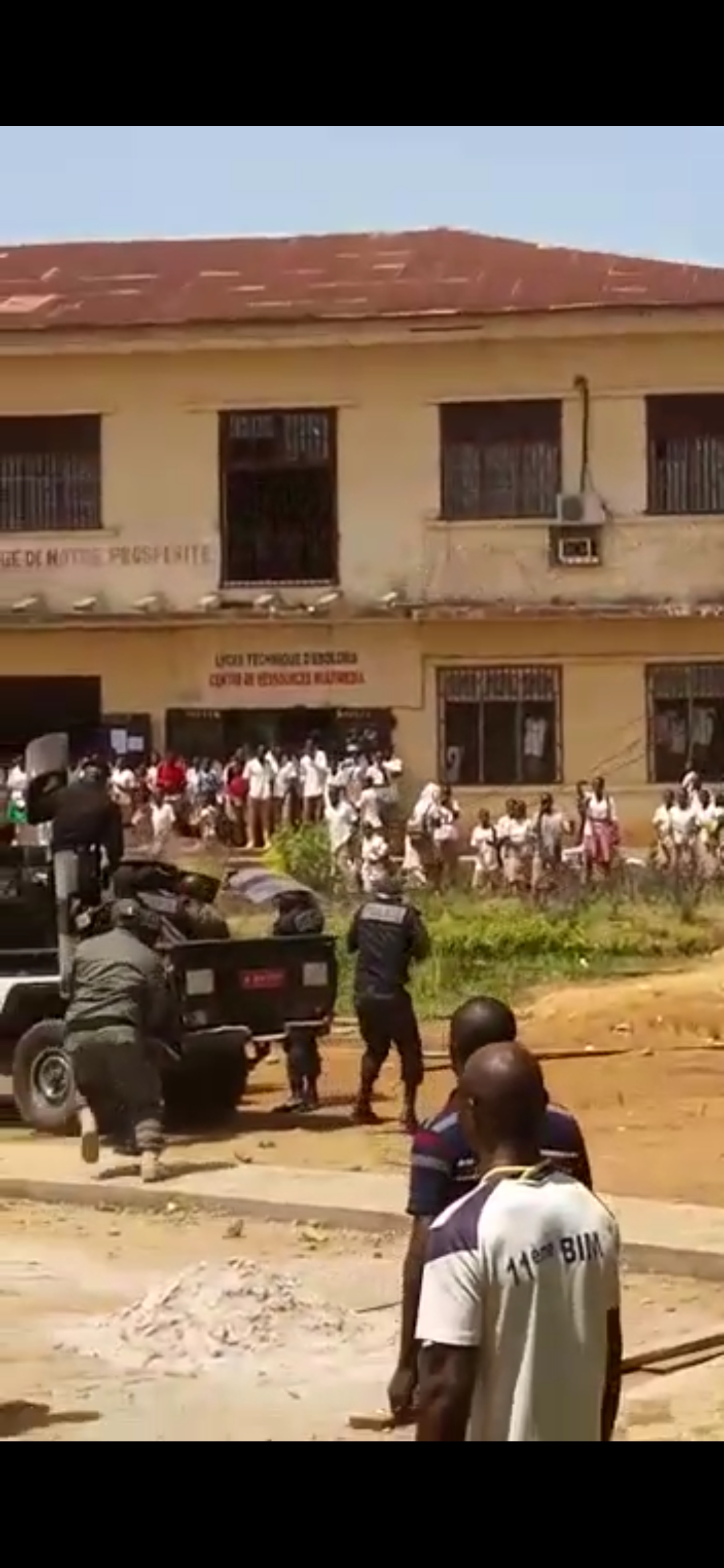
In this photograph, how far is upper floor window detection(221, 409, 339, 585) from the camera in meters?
31.0

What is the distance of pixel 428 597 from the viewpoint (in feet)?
101

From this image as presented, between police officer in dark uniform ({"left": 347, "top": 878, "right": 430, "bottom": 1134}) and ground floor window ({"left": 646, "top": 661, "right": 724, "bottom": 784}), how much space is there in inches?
601

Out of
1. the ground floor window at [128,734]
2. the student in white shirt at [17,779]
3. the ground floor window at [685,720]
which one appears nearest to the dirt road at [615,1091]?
the student in white shirt at [17,779]

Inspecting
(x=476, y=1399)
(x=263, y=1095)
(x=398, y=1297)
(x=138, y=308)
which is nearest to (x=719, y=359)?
(x=138, y=308)

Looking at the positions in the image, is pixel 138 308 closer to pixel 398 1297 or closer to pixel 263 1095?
pixel 263 1095

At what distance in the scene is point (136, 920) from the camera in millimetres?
15008

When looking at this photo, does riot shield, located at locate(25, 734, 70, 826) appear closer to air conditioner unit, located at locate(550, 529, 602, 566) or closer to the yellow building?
the yellow building

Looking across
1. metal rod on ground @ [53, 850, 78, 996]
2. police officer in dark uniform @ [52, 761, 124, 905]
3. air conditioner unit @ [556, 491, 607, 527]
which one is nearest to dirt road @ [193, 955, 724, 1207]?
metal rod on ground @ [53, 850, 78, 996]

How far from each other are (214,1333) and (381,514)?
70.9 feet

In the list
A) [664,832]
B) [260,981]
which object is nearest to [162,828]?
[664,832]

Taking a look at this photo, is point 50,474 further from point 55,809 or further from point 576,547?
Result: point 55,809

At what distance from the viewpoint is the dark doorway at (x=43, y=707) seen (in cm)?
3142

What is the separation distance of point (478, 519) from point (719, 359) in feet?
10.7

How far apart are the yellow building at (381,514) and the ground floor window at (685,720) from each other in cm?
3
